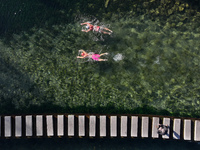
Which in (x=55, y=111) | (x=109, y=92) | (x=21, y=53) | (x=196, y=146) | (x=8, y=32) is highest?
(x=8, y=32)

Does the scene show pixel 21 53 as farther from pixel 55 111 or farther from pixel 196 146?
pixel 196 146

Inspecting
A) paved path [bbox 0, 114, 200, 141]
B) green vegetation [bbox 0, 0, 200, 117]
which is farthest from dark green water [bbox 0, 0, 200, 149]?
paved path [bbox 0, 114, 200, 141]

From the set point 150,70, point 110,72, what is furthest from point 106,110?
point 150,70

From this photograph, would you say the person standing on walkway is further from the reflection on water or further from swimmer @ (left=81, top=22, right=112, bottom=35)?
swimmer @ (left=81, top=22, right=112, bottom=35)

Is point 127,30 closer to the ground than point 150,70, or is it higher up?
higher up
